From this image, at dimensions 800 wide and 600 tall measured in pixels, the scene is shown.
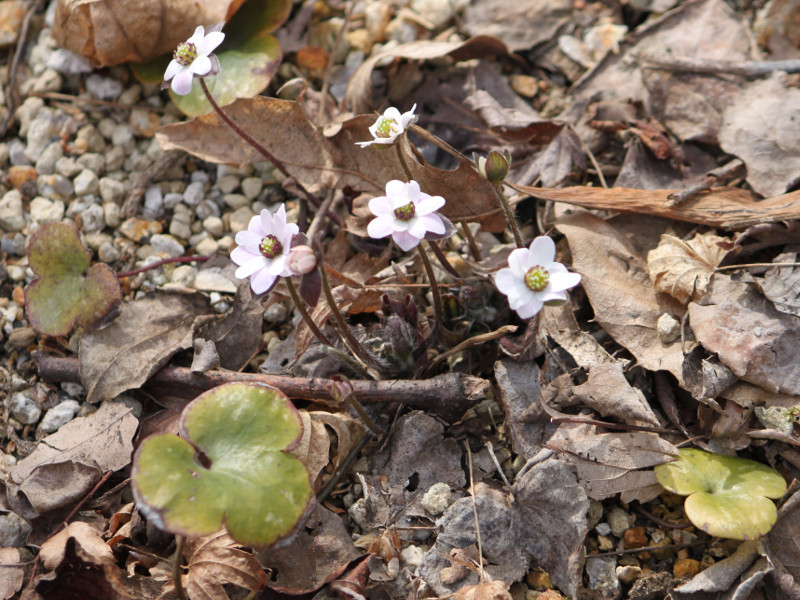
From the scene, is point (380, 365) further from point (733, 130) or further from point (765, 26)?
point (765, 26)

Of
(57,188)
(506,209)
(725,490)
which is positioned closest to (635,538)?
(725,490)

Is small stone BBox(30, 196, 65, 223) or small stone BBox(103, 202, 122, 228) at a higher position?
small stone BBox(30, 196, 65, 223)

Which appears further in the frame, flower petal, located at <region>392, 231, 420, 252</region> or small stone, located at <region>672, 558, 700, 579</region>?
small stone, located at <region>672, 558, 700, 579</region>

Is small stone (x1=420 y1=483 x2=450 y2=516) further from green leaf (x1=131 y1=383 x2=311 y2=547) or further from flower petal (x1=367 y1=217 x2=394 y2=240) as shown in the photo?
flower petal (x1=367 y1=217 x2=394 y2=240)

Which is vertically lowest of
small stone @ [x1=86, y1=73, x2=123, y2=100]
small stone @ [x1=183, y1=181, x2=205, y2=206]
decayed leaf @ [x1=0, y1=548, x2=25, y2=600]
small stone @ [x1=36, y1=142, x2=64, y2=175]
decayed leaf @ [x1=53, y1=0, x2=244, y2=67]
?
decayed leaf @ [x1=0, y1=548, x2=25, y2=600]

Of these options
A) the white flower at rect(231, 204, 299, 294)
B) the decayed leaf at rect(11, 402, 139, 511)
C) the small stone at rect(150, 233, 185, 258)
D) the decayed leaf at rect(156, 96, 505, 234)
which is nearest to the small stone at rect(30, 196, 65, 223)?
the small stone at rect(150, 233, 185, 258)

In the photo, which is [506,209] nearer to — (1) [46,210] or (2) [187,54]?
(2) [187,54]

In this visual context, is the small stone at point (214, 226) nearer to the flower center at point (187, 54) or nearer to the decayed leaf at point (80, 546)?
the flower center at point (187, 54)
